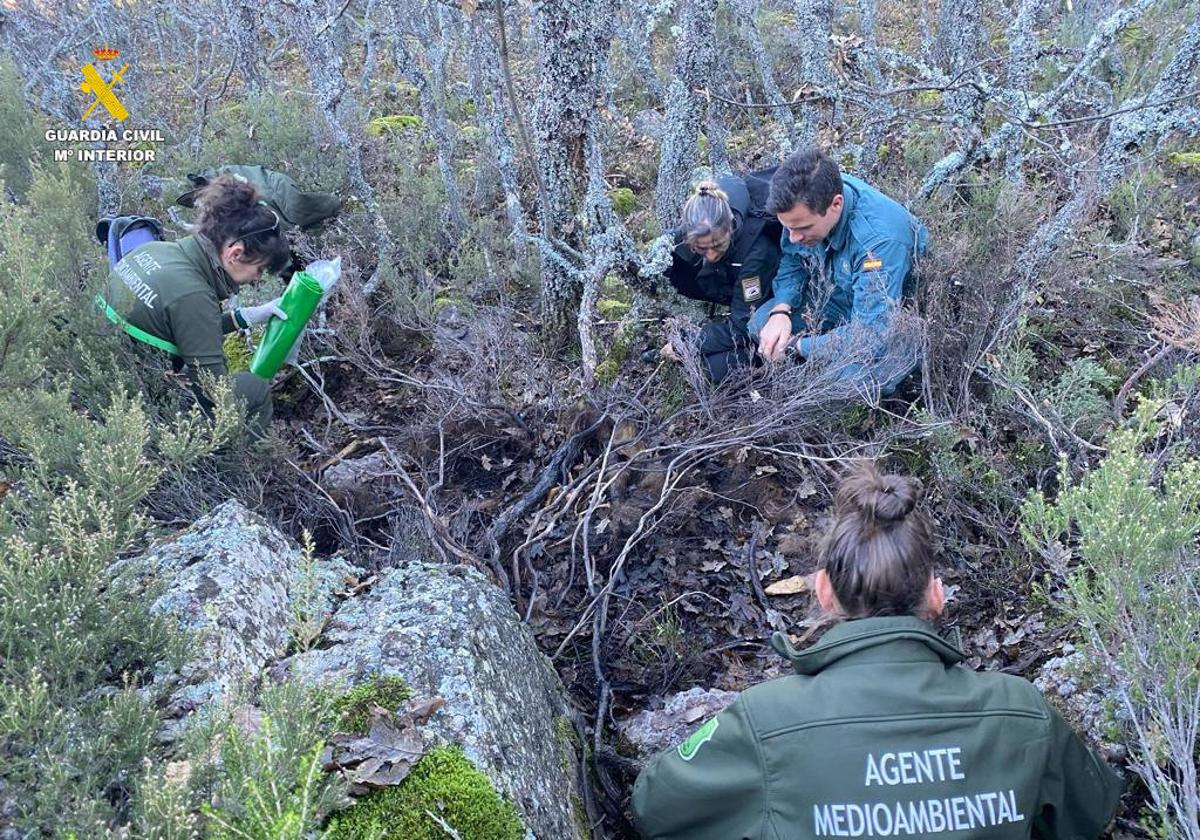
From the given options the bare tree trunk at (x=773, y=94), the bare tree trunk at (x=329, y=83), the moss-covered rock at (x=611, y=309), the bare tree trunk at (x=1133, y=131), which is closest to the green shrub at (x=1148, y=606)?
the bare tree trunk at (x=1133, y=131)

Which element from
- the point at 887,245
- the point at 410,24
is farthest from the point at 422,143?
the point at 887,245

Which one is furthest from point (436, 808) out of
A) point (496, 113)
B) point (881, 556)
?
point (496, 113)

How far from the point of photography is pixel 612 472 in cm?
412

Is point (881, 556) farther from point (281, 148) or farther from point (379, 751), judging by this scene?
point (281, 148)

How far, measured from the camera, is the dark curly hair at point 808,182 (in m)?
4.25

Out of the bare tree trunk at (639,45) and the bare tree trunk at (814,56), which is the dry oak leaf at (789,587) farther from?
the bare tree trunk at (639,45)

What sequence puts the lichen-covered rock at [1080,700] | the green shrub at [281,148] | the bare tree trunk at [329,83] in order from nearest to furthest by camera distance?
the lichen-covered rock at [1080,700]
the bare tree trunk at [329,83]
the green shrub at [281,148]

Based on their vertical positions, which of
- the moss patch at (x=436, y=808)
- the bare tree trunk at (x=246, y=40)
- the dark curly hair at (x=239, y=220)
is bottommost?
the moss patch at (x=436, y=808)

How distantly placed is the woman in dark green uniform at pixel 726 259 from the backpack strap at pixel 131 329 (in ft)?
9.05

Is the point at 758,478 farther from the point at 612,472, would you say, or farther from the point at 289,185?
the point at 289,185

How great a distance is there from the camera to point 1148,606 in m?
2.26

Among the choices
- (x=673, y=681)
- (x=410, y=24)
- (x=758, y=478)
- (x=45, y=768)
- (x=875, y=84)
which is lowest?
(x=673, y=681)

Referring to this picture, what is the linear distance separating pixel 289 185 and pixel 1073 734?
5.93 meters

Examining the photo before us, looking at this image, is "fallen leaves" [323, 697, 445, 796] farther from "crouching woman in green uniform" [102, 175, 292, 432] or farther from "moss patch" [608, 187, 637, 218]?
"moss patch" [608, 187, 637, 218]
